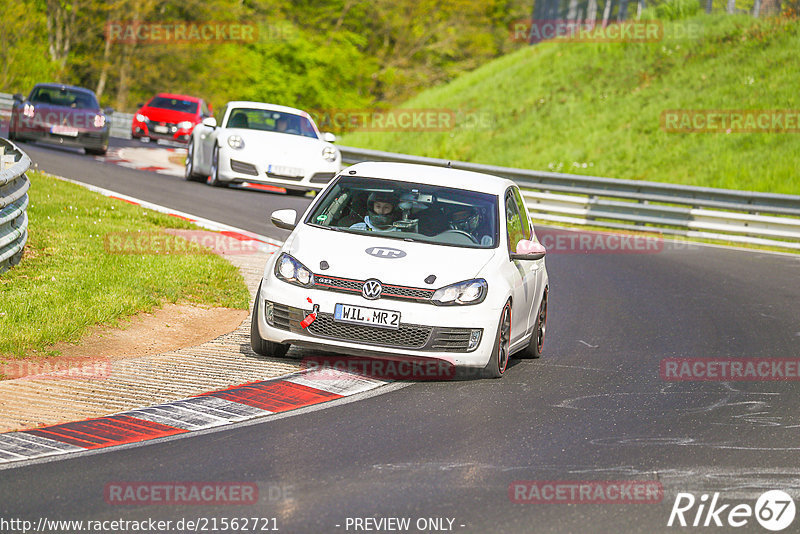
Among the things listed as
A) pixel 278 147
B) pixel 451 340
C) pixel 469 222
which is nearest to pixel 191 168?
pixel 278 147

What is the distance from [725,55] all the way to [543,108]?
18.9ft

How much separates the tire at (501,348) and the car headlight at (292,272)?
1.40m

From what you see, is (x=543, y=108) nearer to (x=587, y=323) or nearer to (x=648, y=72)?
(x=648, y=72)

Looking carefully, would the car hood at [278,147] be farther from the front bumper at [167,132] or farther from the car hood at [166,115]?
the car hood at [166,115]

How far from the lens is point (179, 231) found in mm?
15688

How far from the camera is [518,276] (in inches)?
365

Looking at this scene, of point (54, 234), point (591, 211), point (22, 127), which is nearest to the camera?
point (54, 234)

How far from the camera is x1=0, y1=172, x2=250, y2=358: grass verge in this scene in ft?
30.2

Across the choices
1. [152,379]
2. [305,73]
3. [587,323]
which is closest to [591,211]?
[587,323]

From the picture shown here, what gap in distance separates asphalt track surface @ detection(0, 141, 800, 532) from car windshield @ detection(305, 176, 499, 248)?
1167 mm

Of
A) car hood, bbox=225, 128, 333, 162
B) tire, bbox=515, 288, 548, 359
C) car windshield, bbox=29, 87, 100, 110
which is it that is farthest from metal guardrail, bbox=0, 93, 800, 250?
tire, bbox=515, 288, 548, 359

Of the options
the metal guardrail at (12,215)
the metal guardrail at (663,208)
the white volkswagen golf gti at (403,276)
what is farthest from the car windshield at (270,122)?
the white volkswagen golf gti at (403,276)

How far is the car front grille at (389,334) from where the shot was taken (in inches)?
329

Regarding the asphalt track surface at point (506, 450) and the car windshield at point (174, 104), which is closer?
the asphalt track surface at point (506, 450)
